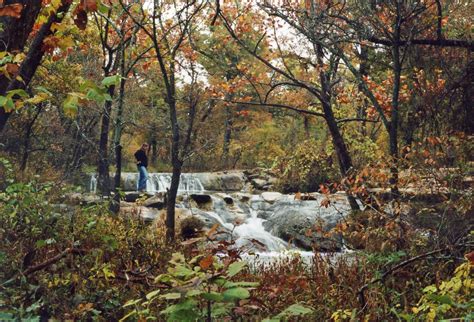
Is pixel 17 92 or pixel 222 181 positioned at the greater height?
pixel 17 92

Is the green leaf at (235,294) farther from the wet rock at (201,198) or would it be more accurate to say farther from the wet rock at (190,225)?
the wet rock at (201,198)

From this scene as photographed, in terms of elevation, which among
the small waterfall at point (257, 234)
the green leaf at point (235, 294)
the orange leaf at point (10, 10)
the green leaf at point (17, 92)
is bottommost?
the small waterfall at point (257, 234)

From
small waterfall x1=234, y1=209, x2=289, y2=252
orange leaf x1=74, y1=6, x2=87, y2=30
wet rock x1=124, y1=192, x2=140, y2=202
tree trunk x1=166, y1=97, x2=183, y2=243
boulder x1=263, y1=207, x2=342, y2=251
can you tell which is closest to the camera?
orange leaf x1=74, y1=6, x2=87, y2=30

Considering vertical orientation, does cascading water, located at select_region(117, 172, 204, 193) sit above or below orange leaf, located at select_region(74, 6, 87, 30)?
below

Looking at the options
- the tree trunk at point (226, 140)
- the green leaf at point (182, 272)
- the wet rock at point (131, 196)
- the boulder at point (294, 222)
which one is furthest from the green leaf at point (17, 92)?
the tree trunk at point (226, 140)

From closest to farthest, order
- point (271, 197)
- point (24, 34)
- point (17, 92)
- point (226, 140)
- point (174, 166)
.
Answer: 1. point (17, 92)
2. point (24, 34)
3. point (174, 166)
4. point (271, 197)
5. point (226, 140)

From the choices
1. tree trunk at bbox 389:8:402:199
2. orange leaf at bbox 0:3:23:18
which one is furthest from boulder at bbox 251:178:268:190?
orange leaf at bbox 0:3:23:18

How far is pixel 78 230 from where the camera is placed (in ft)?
21.7

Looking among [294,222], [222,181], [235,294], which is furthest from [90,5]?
[222,181]

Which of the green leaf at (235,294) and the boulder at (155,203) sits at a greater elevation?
the green leaf at (235,294)

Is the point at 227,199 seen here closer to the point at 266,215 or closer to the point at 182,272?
the point at 266,215

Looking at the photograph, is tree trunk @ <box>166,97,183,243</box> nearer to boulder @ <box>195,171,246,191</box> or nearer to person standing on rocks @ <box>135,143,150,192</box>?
person standing on rocks @ <box>135,143,150,192</box>

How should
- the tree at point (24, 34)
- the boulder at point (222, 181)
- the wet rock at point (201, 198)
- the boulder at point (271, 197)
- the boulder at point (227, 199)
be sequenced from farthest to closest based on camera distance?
the boulder at point (222, 181) → the boulder at point (271, 197) → the boulder at point (227, 199) → the wet rock at point (201, 198) → the tree at point (24, 34)

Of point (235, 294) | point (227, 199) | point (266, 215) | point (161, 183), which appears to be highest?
point (235, 294)
